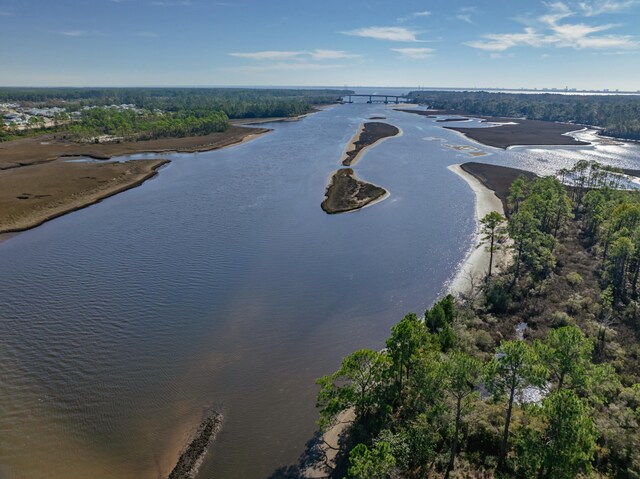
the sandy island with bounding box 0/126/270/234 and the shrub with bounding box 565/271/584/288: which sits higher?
the sandy island with bounding box 0/126/270/234

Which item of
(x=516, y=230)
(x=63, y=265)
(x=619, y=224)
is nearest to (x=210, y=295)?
(x=63, y=265)

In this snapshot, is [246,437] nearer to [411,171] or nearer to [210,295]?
A: [210,295]

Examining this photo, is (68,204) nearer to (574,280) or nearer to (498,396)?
(498,396)

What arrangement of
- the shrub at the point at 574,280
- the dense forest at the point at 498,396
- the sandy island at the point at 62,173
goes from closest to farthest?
the dense forest at the point at 498,396 → the shrub at the point at 574,280 → the sandy island at the point at 62,173

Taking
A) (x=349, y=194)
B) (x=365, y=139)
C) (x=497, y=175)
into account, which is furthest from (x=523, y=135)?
(x=349, y=194)

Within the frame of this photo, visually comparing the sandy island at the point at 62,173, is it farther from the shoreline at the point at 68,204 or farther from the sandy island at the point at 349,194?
the sandy island at the point at 349,194

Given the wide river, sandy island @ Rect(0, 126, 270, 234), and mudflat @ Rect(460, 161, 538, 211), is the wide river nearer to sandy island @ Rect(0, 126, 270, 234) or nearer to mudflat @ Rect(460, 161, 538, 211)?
sandy island @ Rect(0, 126, 270, 234)

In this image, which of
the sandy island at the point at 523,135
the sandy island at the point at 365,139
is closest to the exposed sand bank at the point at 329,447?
the sandy island at the point at 365,139

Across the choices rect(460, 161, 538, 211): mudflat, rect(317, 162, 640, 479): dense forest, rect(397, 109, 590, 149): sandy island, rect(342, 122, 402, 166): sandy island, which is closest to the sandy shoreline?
rect(460, 161, 538, 211): mudflat
